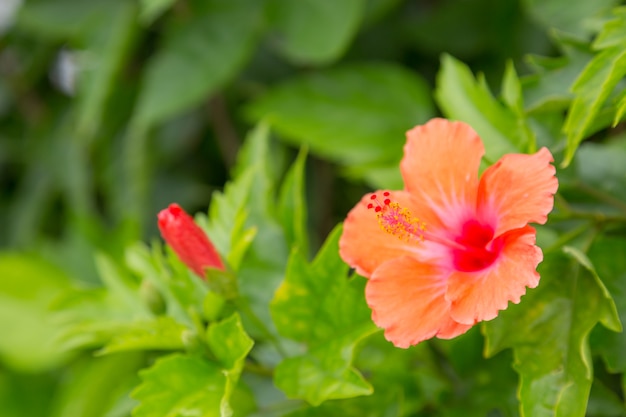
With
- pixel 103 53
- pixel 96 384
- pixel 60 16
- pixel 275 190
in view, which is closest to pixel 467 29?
pixel 275 190

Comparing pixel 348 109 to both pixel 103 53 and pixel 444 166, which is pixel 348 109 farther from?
pixel 444 166

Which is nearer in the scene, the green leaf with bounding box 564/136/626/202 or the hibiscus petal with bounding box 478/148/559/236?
the hibiscus petal with bounding box 478/148/559/236

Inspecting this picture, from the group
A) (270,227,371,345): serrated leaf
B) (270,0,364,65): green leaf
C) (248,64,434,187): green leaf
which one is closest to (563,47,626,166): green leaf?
(270,227,371,345): serrated leaf

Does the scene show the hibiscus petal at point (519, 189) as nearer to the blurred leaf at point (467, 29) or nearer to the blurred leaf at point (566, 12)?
the blurred leaf at point (566, 12)

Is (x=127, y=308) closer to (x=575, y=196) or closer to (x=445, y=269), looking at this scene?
(x=445, y=269)

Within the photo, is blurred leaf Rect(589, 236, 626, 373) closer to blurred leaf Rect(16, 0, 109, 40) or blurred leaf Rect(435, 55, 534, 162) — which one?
blurred leaf Rect(435, 55, 534, 162)

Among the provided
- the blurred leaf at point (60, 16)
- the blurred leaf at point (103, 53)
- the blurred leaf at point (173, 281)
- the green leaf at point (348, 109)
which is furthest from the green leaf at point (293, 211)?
the blurred leaf at point (60, 16)
